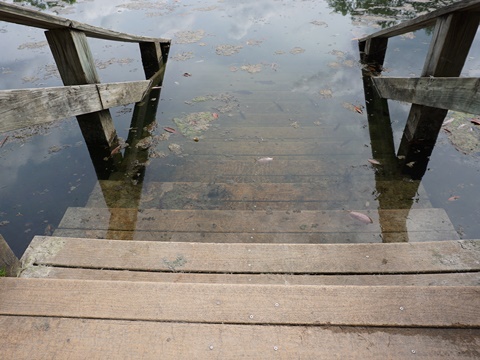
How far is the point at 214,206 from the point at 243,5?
23.8 feet

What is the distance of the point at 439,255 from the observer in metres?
1.75

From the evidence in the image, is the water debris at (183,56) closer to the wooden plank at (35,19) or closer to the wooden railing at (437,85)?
the wooden plank at (35,19)

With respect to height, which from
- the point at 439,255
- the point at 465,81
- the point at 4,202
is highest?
the point at 465,81

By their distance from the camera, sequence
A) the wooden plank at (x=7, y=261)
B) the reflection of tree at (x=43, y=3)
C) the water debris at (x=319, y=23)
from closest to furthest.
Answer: the wooden plank at (x=7, y=261), the water debris at (x=319, y=23), the reflection of tree at (x=43, y=3)

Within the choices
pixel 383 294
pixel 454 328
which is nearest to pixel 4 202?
pixel 383 294

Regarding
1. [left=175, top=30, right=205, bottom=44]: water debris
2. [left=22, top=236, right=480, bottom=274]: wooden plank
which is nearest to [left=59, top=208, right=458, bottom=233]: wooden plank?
[left=22, top=236, right=480, bottom=274]: wooden plank

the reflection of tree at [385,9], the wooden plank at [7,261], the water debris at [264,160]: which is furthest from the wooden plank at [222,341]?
the reflection of tree at [385,9]

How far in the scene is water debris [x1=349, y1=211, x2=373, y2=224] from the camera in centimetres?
235

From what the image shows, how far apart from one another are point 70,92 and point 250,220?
5.57ft

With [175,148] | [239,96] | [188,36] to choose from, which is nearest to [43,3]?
[188,36]

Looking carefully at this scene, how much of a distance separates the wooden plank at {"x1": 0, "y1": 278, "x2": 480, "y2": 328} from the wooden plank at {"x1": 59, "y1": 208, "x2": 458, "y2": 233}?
92cm

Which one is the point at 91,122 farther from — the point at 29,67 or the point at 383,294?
the point at 29,67

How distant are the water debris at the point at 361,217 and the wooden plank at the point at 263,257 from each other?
1.70 ft

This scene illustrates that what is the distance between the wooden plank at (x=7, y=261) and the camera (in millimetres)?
1517
